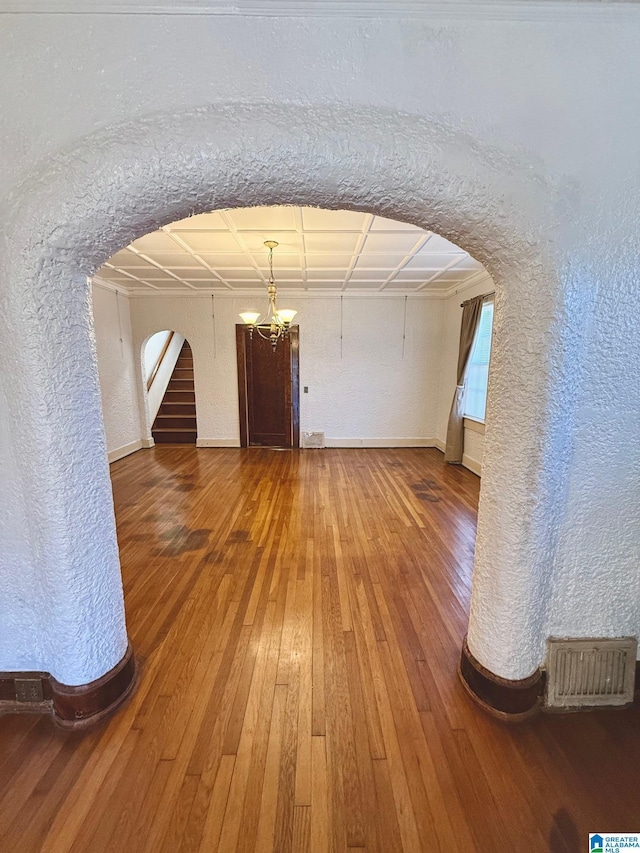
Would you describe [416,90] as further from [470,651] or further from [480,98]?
[470,651]

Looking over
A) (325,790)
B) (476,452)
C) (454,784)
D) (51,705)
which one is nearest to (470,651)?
(454,784)

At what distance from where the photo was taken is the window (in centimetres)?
491

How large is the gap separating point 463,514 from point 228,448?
14.1 feet

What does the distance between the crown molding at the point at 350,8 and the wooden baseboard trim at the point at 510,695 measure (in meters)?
2.46

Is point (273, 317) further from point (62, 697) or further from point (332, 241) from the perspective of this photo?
point (62, 697)

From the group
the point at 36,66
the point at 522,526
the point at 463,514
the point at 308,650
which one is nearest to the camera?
the point at 36,66

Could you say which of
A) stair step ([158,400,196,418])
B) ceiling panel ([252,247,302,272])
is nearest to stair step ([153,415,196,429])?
stair step ([158,400,196,418])

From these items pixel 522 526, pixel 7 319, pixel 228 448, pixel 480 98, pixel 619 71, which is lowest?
pixel 228 448

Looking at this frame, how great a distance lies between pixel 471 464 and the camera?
5.29 meters

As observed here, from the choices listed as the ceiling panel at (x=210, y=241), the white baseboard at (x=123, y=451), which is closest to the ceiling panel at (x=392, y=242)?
the ceiling panel at (x=210, y=241)

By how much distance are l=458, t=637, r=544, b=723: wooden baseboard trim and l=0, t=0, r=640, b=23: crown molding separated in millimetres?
2460

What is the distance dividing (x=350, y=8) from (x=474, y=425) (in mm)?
4720

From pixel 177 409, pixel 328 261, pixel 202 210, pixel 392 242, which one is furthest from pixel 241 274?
pixel 202 210

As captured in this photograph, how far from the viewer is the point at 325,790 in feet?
4.35
